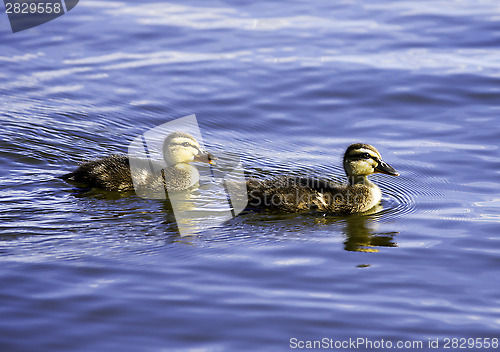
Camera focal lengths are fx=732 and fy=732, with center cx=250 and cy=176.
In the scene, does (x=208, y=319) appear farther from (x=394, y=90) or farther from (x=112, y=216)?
(x=394, y=90)

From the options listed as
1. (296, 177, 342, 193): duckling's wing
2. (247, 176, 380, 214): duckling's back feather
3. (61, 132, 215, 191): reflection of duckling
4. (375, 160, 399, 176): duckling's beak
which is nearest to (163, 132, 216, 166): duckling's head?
(61, 132, 215, 191): reflection of duckling

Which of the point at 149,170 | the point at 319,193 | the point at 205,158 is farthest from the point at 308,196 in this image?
the point at 149,170

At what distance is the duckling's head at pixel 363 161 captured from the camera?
6688mm

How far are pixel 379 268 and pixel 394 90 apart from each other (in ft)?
15.0

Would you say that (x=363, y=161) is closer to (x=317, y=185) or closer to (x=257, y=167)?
(x=317, y=185)

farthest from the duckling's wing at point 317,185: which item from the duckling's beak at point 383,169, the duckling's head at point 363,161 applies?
the duckling's beak at point 383,169

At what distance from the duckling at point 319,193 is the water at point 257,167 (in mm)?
149

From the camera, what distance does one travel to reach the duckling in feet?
21.2

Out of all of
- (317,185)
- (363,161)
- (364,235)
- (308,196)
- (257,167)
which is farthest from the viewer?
(257,167)

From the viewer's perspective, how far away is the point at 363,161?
6746mm

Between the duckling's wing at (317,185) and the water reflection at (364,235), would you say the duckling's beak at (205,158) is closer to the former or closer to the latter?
the duckling's wing at (317,185)

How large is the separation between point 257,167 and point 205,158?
23.5 inches

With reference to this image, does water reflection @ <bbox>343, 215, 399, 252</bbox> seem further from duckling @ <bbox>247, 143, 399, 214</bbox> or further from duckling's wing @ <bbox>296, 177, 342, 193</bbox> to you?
duckling's wing @ <bbox>296, 177, 342, 193</bbox>

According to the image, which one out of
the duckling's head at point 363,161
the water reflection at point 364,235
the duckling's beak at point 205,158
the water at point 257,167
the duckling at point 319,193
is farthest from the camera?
the duckling's beak at point 205,158
